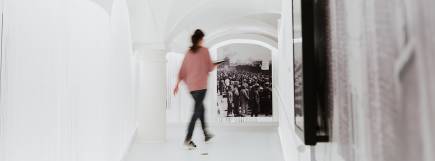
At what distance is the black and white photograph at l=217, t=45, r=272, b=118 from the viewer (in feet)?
43.5

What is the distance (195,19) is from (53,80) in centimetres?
670

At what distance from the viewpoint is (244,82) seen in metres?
13.4

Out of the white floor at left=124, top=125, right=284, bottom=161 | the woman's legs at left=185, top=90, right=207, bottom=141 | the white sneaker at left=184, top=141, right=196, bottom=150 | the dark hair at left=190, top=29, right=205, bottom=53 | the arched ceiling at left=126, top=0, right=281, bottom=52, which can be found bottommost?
the white floor at left=124, top=125, right=284, bottom=161

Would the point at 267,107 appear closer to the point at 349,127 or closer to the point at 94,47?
the point at 94,47

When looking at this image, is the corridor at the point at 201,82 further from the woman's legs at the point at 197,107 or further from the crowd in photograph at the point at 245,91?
the crowd in photograph at the point at 245,91

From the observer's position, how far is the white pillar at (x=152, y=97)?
6.48m

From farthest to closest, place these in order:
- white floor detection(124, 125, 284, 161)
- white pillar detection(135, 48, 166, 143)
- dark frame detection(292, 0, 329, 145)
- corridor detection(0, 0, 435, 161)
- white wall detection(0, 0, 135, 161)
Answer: white pillar detection(135, 48, 166, 143) < white floor detection(124, 125, 284, 161) < white wall detection(0, 0, 135, 161) < dark frame detection(292, 0, 329, 145) < corridor detection(0, 0, 435, 161)

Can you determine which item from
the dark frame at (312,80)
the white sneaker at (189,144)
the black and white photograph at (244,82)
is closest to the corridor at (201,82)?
the dark frame at (312,80)

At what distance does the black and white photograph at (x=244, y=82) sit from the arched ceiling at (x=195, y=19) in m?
0.61

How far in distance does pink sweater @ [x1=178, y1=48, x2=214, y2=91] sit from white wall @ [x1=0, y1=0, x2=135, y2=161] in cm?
188

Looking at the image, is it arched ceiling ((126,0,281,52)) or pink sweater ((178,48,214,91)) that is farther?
arched ceiling ((126,0,281,52))

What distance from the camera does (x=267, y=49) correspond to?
13.5 meters

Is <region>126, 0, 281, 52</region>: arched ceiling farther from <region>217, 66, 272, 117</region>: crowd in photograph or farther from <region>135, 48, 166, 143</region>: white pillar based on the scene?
<region>217, 66, 272, 117</region>: crowd in photograph

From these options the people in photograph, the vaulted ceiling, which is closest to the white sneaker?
the vaulted ceiling
